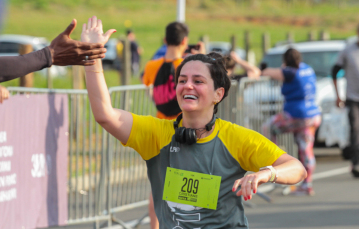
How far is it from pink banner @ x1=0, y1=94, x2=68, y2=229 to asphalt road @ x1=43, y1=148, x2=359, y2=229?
1357 millimetres

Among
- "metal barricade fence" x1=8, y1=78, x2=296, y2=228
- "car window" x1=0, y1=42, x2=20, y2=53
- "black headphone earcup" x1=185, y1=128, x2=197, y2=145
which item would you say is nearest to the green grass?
"car window" x1=0, y1=42, x2=20, y2=53

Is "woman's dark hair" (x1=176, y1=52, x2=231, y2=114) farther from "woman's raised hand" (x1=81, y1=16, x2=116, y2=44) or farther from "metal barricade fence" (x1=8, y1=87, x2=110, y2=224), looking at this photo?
"metal barricade fence" (x1=8, y1=87, x2=110, y2=224)

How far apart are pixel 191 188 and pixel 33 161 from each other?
2642mm

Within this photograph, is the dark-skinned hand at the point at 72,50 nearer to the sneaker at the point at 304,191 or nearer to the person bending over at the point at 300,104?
the person bending over at the point at 300,104

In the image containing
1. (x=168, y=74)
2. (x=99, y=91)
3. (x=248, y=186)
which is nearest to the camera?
(x=248, y=186)

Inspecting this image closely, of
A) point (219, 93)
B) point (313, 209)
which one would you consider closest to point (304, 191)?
point (313, 209)

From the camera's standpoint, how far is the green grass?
149 ft

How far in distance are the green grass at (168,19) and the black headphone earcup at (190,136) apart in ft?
114

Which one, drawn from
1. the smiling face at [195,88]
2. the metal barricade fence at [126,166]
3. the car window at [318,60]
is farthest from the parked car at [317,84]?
the smiling face at [195,88]

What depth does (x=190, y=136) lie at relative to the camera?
3283mm

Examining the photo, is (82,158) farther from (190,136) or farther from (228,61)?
(190,136)

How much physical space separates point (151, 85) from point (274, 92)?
306 cm

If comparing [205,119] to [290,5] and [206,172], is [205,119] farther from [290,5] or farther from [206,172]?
[290,5]

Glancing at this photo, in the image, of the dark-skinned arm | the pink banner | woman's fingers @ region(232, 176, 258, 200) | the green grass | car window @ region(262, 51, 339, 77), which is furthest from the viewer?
the green grass
